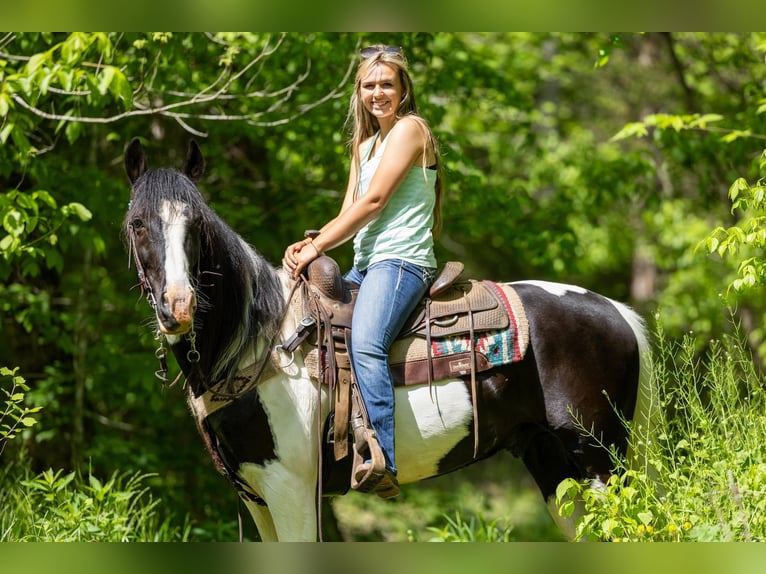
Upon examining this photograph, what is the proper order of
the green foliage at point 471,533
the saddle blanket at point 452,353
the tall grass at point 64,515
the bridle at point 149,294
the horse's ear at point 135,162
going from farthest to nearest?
the green foliage at point 471,533, the tall grass at point 64,515, the saddle blanket at point 452,353, the horse's ear at point 135,162, the bridle at point 149,294

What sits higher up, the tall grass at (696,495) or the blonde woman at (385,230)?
the blonde woman at (385,230)

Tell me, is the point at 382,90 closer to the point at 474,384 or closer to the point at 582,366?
the point at 474,384

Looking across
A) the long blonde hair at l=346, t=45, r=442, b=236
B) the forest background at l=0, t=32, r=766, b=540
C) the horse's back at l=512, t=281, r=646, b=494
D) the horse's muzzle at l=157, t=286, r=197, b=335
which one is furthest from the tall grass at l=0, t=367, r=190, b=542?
the horse's back at l=512, t=281, r=646, b=494

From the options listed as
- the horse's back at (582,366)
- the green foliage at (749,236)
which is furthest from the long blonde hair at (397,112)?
the green foliage at (749,236)

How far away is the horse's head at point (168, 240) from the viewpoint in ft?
9.62

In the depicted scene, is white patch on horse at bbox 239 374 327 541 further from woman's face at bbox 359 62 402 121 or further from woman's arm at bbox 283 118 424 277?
woman's face at bbox 359 62 402 121

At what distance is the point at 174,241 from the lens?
3.01 metres

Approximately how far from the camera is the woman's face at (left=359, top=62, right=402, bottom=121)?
11.7ft

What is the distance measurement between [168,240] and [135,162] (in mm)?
610

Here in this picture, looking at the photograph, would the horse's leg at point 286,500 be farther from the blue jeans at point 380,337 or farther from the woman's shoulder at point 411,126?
the woman's shoulder at point 411,126

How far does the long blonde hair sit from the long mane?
728mm

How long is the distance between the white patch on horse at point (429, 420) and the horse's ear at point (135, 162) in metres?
1.48
